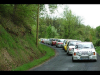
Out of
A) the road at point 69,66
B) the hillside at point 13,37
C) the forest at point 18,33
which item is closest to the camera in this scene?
the road at point 69,66

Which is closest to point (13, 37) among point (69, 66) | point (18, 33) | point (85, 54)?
point (18, 33)

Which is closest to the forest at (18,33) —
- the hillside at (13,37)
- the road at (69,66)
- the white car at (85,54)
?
the hillside at (13,37)

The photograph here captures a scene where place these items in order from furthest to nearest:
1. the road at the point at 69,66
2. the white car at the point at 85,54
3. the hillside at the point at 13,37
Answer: the white car at the point at 85,54
the hillside at the point at 13,37
the road at the point at 69,66

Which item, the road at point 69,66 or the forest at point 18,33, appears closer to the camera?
the road at point 69,66

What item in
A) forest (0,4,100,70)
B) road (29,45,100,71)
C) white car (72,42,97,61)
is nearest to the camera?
road (29,45,100,71)

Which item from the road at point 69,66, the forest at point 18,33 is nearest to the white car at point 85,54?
the road at point 69,66

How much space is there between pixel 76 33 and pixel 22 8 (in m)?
45.8

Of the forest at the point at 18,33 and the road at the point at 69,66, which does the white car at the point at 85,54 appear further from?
the forest at the point at 18,33

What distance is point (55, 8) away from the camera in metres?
27.9

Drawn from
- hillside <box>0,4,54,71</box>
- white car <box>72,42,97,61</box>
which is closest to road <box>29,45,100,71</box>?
white car <box>72,42,97,61</box>

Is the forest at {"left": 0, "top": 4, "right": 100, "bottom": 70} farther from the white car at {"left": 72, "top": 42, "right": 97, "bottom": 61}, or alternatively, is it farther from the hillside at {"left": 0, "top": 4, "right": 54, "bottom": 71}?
the white car at {"left": 72, "top": 42, "right": 97, "bottom": 61}

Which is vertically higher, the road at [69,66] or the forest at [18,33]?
the forest at [18,33]

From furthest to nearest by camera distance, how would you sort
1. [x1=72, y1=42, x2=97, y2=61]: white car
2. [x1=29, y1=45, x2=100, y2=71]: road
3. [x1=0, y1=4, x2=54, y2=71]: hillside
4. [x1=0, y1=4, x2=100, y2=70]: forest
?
[x1=72, y1=42, x2=97, y2=61]: white car, [x1=0, y1=4, x2=100, y2=70]: forest, [x1=0, y1=4, x2=54, y2=71]: hillside, [x1=29, y1=45, x2=100, y2=71]: road
